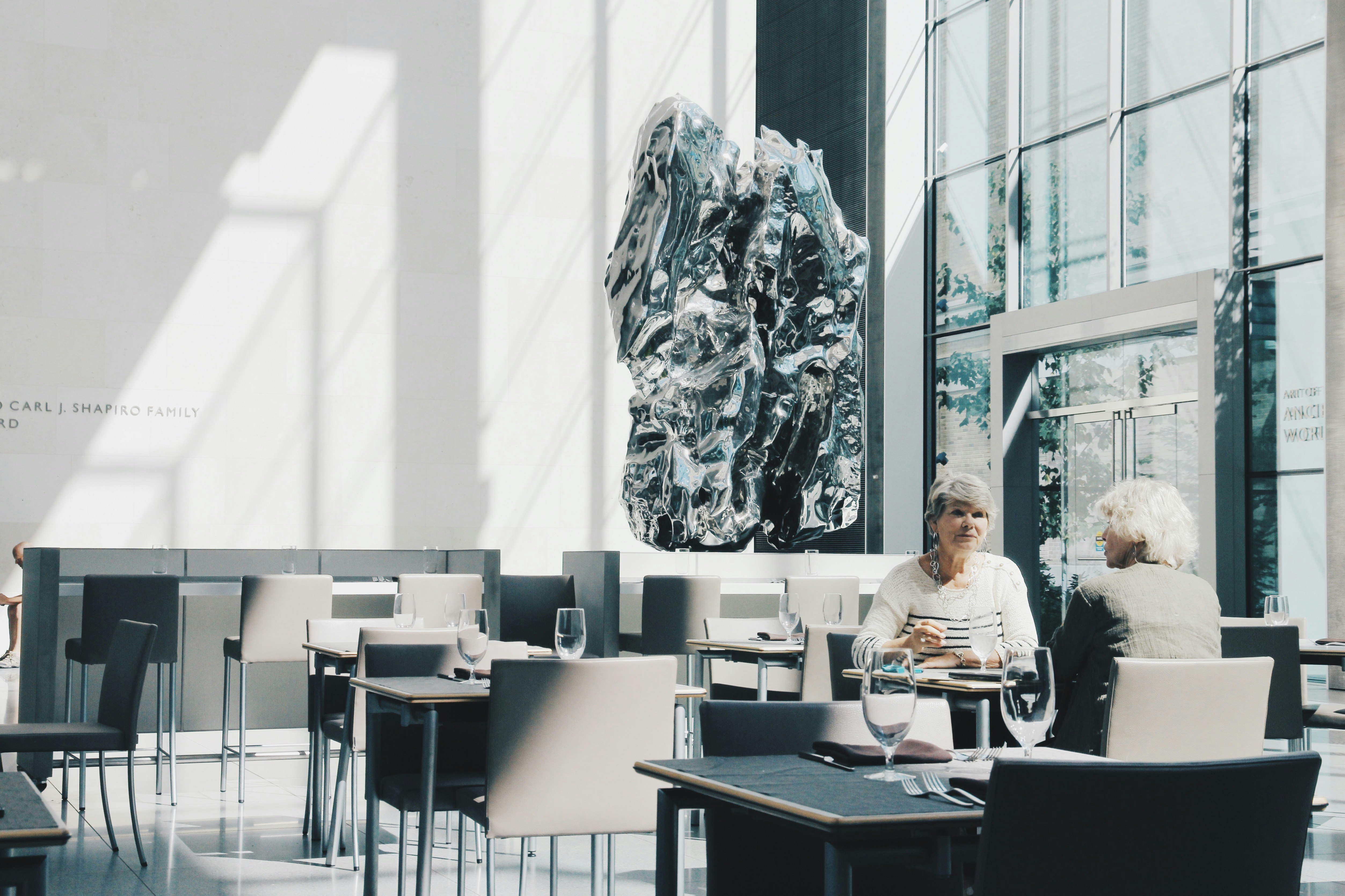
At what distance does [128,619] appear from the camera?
5.44 meters

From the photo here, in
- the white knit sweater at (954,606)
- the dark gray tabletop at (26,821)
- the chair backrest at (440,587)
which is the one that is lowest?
the dark gray tabletop at (26,821)

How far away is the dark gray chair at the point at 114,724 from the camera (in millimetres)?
3754

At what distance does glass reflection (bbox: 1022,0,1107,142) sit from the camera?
404 inches

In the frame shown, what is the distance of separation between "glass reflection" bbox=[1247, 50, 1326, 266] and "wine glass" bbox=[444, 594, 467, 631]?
21.8 ft

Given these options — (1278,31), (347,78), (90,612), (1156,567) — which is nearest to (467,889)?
(1156,567)

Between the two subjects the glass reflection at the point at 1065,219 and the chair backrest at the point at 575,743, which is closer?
the chair backrest at the point at 575,743

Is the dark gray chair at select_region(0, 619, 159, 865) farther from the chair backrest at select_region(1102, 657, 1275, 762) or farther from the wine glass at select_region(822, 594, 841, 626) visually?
the chair backrest at select_region(1102, 657, 1275, 762)

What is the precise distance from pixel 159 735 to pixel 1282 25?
25.7 feet

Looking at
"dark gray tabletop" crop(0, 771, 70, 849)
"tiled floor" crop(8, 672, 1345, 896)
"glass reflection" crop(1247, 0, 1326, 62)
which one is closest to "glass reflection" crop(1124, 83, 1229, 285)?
"glass reflection" crop(1247, 0, 1326, 62)

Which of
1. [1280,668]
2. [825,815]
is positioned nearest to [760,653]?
[1280,668]

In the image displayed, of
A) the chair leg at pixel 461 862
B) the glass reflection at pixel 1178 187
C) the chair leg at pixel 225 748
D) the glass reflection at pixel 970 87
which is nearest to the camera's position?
the chair leg at pixel 461 862

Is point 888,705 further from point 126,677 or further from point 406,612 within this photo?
point 126,677

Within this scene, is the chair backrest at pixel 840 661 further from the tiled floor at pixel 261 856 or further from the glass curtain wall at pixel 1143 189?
the glass curtain wall at pixel 1143 189

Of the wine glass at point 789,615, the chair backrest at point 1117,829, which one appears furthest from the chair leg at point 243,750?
the chair backrest at point 1117,829
